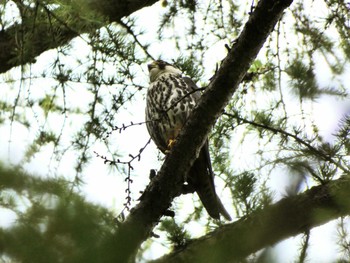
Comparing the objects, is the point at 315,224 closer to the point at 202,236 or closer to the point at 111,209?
the point at 202,236

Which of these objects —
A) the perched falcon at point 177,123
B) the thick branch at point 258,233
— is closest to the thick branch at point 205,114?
the perched falcon at point 177,123

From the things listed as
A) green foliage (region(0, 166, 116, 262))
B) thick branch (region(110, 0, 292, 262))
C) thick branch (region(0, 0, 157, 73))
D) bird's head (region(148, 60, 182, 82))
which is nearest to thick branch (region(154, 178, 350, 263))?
green foliage (region(0, 166, 116, 262))

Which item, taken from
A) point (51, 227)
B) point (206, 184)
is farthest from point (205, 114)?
point (51, 227)

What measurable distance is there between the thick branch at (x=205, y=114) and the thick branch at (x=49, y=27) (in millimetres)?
698

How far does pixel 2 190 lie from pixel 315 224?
1585 millimetres

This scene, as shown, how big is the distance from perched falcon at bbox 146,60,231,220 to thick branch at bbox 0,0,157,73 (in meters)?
0.63

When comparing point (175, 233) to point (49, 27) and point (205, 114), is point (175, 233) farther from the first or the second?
point (49, 27)

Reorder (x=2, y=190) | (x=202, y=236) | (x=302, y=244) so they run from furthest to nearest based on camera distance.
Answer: (x=202, y=236), (x=302, y=244), (x=2, y=190)

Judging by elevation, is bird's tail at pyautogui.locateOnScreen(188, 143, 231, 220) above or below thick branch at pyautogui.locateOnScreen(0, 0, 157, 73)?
below

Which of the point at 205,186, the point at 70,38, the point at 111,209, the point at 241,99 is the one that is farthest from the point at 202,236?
the point at 111,209

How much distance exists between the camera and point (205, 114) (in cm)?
298

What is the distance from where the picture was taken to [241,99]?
3.70 metres

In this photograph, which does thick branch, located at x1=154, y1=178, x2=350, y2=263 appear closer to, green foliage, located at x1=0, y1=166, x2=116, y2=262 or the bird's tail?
green foliage, located at x1=0, y1=166, x2=116, y2=262

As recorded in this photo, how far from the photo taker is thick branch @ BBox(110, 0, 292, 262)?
8.80 ft
